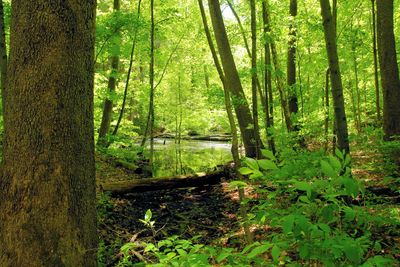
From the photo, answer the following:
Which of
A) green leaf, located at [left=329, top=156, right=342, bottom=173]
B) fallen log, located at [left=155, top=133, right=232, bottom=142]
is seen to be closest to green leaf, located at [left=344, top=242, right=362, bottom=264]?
green leaf, located at [left=329, top=156, right=342, bottom=173]

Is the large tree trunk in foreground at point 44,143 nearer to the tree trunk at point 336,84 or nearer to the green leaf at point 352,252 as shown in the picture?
the green leaf at point 352,252

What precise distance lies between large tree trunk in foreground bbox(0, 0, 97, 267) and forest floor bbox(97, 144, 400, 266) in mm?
2090

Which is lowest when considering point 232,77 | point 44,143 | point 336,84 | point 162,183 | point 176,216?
point 176,216

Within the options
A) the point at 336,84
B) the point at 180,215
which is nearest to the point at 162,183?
the point at 180,215

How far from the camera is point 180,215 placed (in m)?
7.21

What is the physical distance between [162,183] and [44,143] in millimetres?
6765

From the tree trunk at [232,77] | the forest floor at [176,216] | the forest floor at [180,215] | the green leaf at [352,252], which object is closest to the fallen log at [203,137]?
the tree trunk at [232,77]

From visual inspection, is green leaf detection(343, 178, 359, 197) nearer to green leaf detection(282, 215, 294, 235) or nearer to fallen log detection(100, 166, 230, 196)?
green leaf detection(282, 215, 294, 235)

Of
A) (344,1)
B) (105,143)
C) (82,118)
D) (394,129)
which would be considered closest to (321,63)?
(344,1)

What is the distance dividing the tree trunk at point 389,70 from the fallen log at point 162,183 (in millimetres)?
4519

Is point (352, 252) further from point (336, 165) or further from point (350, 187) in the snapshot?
point (336, 165)

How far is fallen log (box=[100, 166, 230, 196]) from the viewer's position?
27.9 ft

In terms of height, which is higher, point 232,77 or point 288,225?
point 232,77

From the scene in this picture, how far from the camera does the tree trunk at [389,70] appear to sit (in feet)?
24.2
